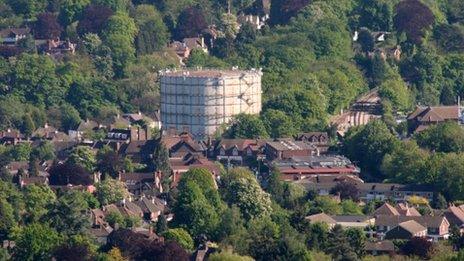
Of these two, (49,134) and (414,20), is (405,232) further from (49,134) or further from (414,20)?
(414,20)

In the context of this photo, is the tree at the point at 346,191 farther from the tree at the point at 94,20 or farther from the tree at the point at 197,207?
the tree at the point at 94,20

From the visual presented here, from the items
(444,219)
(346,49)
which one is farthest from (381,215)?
(346,49)

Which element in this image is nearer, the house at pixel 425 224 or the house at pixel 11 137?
the house at pixel 425 224

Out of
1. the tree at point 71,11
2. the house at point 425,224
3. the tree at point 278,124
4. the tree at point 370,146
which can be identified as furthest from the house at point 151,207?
the tree at point 71,11

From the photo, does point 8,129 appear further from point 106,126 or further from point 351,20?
point 351,20

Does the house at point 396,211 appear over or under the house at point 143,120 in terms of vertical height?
under

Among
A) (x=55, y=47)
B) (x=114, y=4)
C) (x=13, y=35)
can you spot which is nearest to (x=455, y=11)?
(x=114, y=4)

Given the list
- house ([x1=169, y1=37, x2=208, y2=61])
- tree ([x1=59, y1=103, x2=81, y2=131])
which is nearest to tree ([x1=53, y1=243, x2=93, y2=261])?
tree ([x1=59, y1=103, x2=81, y2=131])
